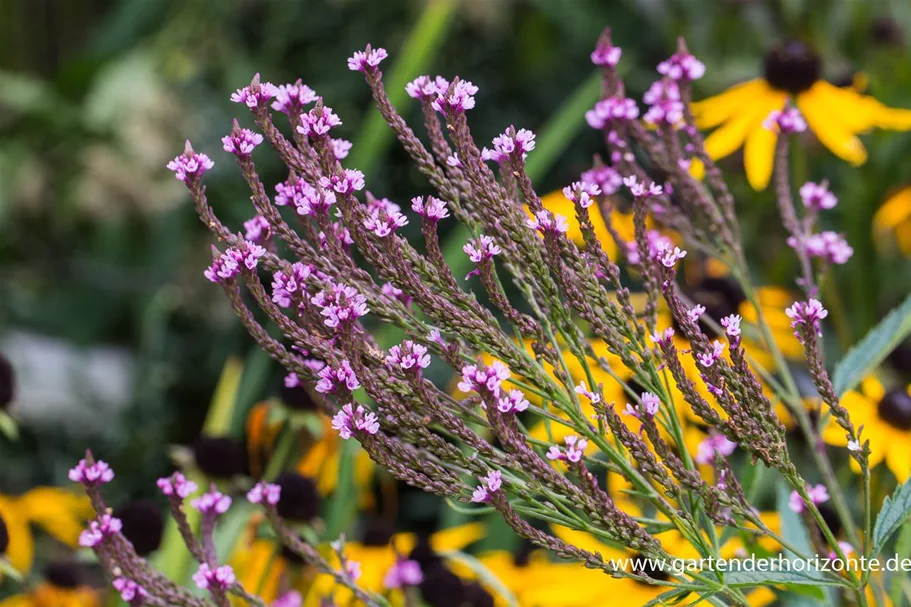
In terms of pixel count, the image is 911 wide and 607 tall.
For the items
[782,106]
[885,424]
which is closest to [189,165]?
[885,424]

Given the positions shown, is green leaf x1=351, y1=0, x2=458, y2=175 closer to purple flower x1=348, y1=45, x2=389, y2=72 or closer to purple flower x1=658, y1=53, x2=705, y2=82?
purple flower x1=658, y1=53, x2=705, y2=82

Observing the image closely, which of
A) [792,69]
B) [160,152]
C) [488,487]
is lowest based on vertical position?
[160,152]

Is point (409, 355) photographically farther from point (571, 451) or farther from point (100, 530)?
point (100, 530)

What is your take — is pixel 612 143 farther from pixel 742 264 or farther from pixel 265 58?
pixel 265 58

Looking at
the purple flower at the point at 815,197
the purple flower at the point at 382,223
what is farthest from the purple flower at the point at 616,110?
the purple flower at the point at 382,223

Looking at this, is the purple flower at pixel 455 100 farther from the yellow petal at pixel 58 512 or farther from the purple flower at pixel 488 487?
the yellow petal at pixel 58 512

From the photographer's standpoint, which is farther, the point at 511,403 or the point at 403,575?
the point at 403,575
